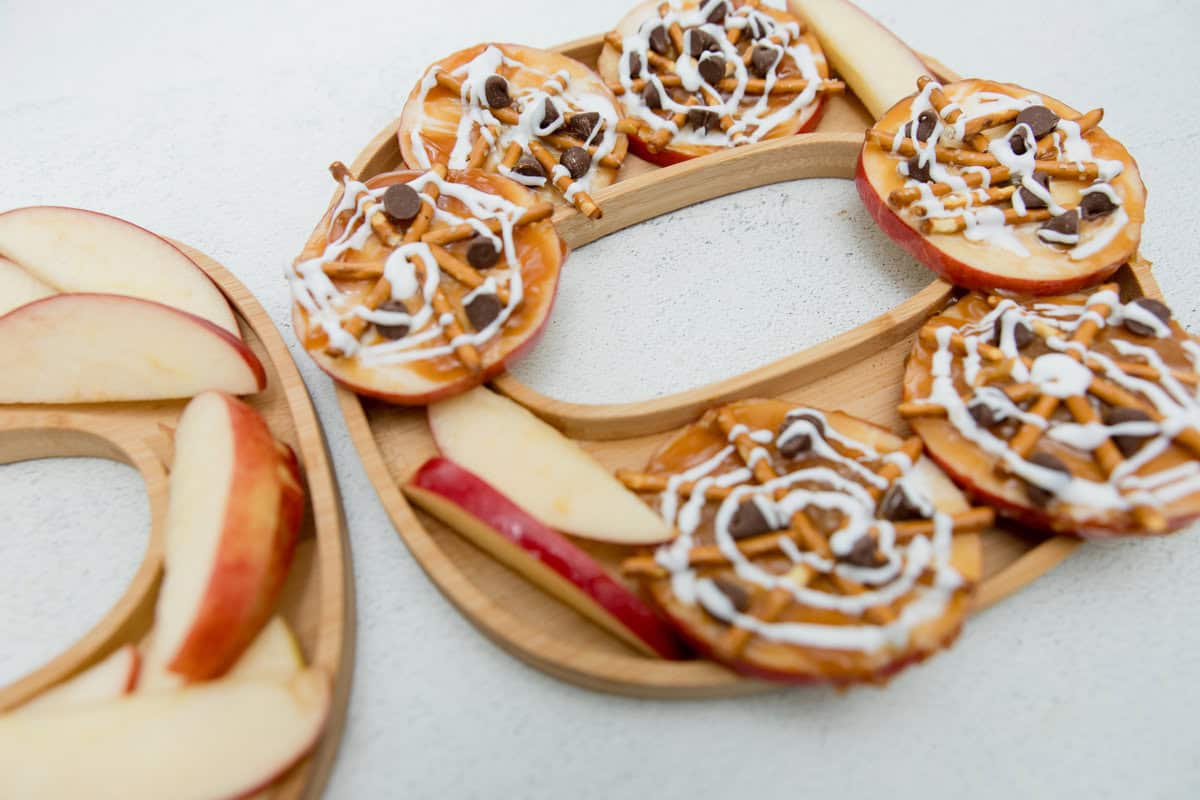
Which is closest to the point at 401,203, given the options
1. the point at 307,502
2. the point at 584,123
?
the point at 584,123

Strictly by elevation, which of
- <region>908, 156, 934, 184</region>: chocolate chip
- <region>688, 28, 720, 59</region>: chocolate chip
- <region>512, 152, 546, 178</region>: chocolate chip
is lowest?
<region>908, 156, 934, 184</region>: chocolate chip

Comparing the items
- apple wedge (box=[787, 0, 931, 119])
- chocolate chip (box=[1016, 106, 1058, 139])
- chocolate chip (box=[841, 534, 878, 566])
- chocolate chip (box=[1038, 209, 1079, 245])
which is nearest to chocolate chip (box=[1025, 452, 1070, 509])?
chocolate chip (box=[841, 534, 878, 566])

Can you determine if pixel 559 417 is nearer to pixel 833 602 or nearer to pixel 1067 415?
pixel 833 602

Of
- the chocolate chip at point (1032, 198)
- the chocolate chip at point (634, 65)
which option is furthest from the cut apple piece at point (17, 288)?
the chocolate chip at point (1032, 198)

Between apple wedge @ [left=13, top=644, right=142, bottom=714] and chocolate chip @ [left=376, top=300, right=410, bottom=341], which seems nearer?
apple wedge @ [left=13, top=644, right=142, bottom=714]

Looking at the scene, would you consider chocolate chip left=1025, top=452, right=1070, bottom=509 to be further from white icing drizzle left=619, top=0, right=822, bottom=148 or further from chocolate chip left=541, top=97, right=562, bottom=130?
chocolate chip left=541, top=97, right=562, bottom=130

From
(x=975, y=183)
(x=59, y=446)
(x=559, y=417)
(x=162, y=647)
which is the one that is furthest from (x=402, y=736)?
(x=975, y=183)
